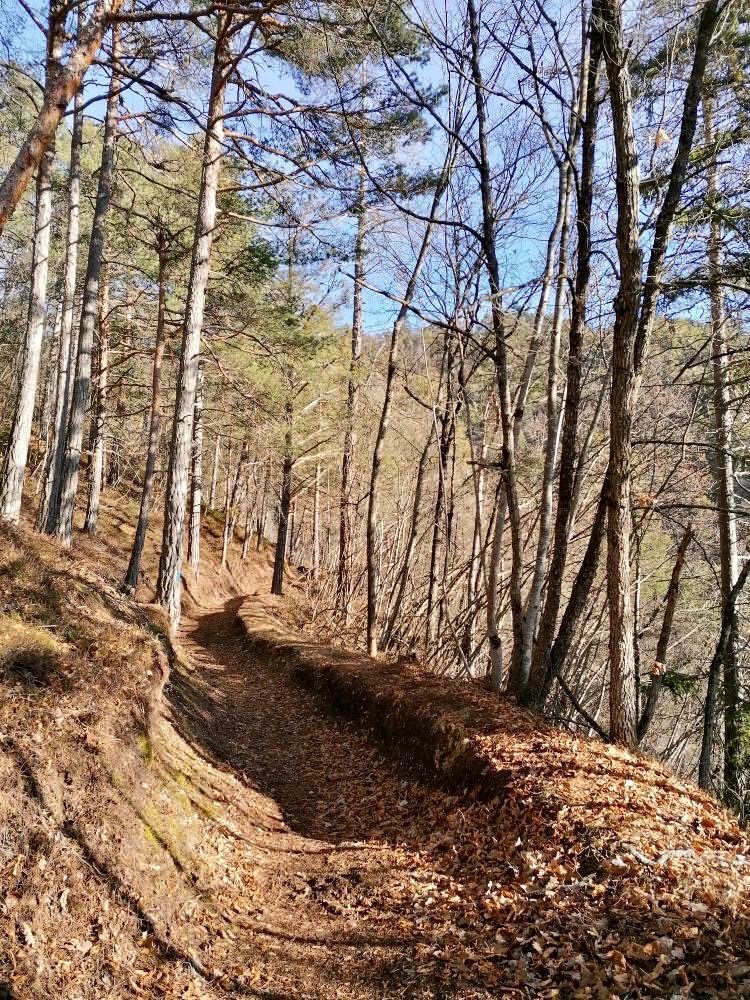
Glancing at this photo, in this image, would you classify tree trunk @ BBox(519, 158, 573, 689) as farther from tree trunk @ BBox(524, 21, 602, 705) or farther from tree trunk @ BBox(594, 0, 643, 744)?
tree trunk @ BBox(594, 0, 643, 744)

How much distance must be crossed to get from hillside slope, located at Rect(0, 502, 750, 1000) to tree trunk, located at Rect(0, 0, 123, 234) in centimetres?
311

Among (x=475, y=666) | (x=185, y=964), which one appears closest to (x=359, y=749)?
(x=185, y=964)

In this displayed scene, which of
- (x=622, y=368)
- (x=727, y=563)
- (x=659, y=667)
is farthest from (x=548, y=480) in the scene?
(x=727, y=563)

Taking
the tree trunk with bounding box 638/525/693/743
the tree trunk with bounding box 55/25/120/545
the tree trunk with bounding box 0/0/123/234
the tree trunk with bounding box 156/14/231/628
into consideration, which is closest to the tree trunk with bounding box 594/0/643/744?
the tree trunk with bounding box 638/525/693/743

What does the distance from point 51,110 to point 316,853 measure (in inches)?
269

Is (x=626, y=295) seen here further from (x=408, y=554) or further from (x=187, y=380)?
(x=408, y=554)

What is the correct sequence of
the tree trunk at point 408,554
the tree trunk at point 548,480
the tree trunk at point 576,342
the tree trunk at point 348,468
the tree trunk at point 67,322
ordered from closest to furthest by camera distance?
the tree trunk at point 576,342 → the tree trunk at point 548,480 → the tree trunk at point 408,554 → the tree trunk at point 67,322 → the tree trunk at point 348,468

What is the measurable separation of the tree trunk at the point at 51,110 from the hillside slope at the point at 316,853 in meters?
3.11

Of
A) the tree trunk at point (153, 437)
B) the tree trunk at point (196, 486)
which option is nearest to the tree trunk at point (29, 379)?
the tree trunk at point (153, 437)

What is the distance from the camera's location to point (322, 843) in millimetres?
5668

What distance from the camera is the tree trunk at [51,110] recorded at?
196 inches

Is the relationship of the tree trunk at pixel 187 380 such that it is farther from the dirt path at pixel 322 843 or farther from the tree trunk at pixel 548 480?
the tree trunk at pixel 548 480

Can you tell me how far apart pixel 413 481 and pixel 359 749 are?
13.5 meters

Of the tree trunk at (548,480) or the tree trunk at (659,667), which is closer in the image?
the tree trunk at (548,480)
